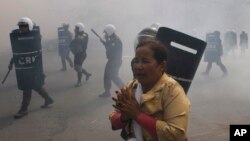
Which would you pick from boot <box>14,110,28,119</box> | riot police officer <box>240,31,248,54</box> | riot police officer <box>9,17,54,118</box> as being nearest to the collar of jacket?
riot police officer <box>9,17,54,118</box>

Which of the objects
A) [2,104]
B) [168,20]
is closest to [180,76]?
[2,104]

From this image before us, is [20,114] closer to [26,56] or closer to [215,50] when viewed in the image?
→ [26,56]

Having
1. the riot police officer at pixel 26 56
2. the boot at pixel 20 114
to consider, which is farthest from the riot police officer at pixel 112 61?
the boot at pixel 20 114

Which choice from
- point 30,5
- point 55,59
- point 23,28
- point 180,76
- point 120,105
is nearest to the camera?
point 120,105

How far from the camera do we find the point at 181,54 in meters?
2.08

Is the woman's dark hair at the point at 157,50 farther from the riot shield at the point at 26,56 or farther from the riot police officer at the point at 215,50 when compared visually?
the riot police officer at the point at 215,50

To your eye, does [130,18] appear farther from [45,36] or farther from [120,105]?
[120,105]

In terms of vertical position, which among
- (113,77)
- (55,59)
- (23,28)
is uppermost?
(23,28)

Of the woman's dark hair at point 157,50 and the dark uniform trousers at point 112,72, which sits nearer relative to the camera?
the woman's dark hair at point 157,50

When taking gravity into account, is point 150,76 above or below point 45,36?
above

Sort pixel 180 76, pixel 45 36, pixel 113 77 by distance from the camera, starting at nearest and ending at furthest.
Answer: pixel 180 76 → pixel 113 77 → pixel 45 36

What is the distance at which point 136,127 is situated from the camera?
175 centimetres

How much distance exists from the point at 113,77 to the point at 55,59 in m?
6.47

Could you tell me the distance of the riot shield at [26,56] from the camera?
5.68 metres
